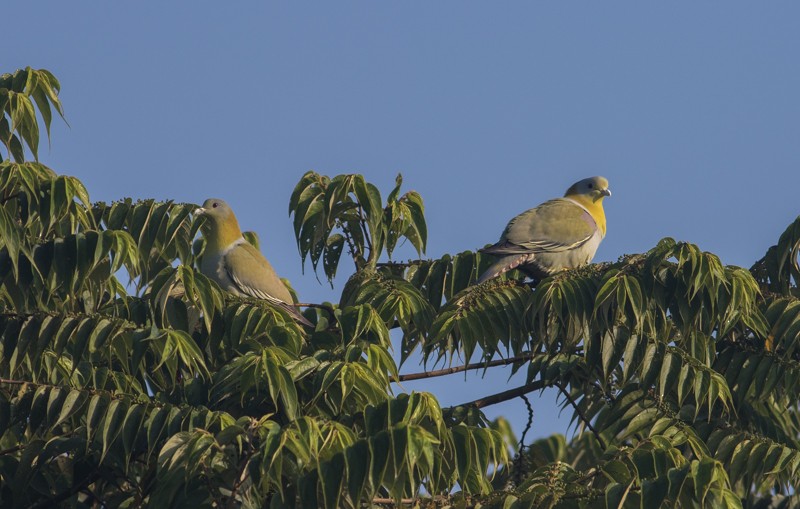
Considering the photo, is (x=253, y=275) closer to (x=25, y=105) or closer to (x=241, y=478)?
(x=25, y=105)

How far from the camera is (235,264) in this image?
8.95 meters

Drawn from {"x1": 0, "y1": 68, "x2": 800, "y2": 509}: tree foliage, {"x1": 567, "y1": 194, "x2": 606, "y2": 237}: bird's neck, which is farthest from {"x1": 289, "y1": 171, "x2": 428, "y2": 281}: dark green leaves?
{"x1": 567, "y1": 194, "x2": 606, "y2": 237}: bird's neck

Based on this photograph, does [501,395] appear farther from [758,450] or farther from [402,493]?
[402,493]

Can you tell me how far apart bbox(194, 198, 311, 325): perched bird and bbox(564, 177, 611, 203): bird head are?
2.64 m

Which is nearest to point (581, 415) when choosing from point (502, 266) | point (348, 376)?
point (348, 376)

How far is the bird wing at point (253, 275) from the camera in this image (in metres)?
8.74

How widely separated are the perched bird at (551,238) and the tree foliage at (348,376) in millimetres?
1661

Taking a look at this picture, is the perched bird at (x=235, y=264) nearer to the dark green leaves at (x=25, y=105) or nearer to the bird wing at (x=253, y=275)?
the bird wing at (x=253, y=275)

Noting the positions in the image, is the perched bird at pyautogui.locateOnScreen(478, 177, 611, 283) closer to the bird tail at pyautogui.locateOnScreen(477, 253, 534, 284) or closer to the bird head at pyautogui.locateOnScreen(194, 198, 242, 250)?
the bird tail at pyautogui.locateOnScreen(477, 253, 534, 284)

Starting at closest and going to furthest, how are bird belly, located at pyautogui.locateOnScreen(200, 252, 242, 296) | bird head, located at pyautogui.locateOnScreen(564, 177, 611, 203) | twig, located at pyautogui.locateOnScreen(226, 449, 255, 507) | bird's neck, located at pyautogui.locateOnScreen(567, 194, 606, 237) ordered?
twig, located at pyautogui.locateOnScreen(226, 449, 255, 507) < bird belly, located at pyautogui.locateOnScreen(200, 252, 242, 296) < bird's neck, located at pyautogui.locateOnScreen(567, 194, 606, 237) < bird head, located at pyautogui.locateOnScreen(564, 177, 611, 203)

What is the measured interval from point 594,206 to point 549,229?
1.20 meters

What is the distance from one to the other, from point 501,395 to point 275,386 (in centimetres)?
174

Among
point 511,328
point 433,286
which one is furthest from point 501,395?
point 433,286

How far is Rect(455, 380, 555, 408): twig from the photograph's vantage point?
620 centimetres
